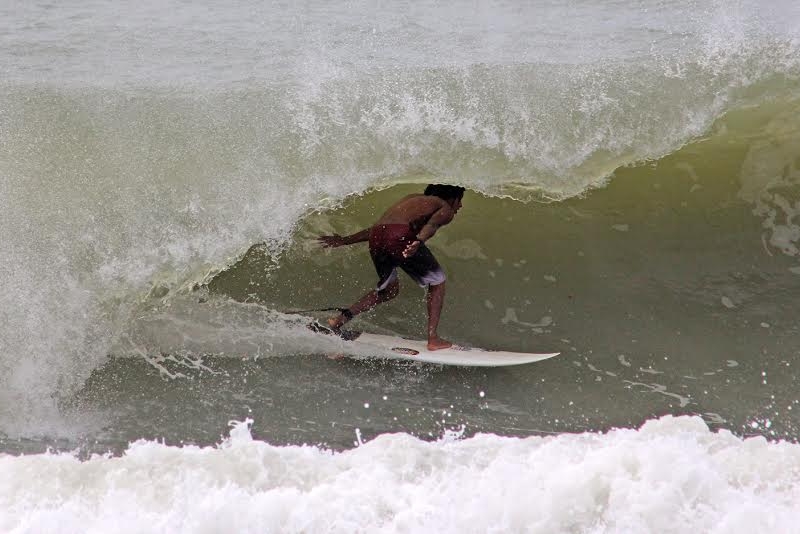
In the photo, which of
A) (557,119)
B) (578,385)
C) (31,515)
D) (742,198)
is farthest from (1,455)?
(742,198)

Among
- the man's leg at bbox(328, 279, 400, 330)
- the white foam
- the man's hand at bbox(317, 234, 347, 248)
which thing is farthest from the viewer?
the man's leg at bbox(328, 279, 400, 330)

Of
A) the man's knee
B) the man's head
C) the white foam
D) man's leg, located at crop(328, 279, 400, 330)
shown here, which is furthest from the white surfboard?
the man's head

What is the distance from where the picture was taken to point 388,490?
3.89 metres

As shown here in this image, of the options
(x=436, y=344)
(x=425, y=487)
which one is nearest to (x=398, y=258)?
(x=436, y=344)

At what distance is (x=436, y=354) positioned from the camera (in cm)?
457

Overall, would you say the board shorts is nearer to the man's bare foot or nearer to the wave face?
the man's bare foot

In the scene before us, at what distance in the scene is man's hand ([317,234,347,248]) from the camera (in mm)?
4539

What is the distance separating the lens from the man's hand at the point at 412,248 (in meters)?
4.31

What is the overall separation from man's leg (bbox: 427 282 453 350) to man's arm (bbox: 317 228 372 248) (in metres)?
0.54

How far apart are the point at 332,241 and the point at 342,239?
0.14 m

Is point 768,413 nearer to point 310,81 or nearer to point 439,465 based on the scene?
point 439,465

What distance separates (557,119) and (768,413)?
2.28 metres

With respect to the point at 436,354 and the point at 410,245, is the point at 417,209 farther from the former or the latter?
the point at 436,354

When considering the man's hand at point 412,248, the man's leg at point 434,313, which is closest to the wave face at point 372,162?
the man's leg at point 434,313
